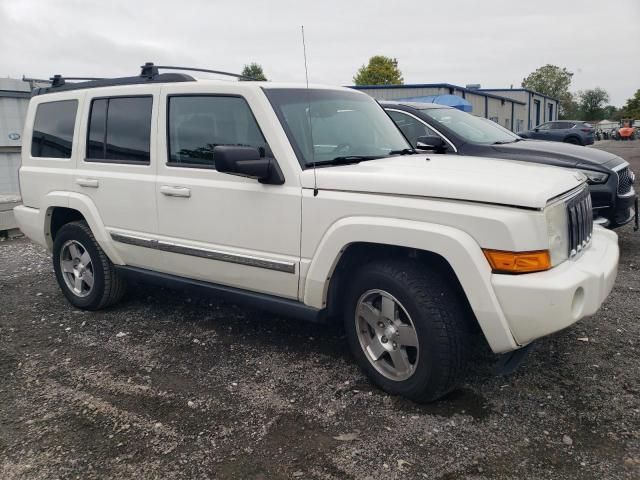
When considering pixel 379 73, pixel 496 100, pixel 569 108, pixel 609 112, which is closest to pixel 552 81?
pixel 569 108

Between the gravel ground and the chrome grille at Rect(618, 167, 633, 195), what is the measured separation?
2.05m

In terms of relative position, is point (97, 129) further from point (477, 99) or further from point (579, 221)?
point (477, 99)

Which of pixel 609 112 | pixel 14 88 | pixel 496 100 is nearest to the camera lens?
pixel 14 88

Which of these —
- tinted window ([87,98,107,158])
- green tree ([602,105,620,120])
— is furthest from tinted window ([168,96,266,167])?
green tree ([602,105,620,120])

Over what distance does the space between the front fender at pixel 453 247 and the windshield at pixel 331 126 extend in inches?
24.1

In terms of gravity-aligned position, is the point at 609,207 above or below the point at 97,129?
below

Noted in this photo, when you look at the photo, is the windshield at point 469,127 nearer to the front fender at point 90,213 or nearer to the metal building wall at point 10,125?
the front fender at point 90,213

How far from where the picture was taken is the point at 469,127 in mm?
7203

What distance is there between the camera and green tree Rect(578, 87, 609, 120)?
94.9 m

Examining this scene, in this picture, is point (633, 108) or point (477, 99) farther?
point (633, 108)

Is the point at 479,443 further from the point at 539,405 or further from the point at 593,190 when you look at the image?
the point at 593,190

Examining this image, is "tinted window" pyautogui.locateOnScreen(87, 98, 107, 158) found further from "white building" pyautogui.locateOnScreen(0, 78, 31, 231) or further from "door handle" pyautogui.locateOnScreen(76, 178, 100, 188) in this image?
"white building" pyautogui.locateOnScreen(0, 78, 31, 231)

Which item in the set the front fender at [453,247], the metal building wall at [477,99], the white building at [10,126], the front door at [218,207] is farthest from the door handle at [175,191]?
the metal building wall at [477,99]

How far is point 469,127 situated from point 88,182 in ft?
15.6
